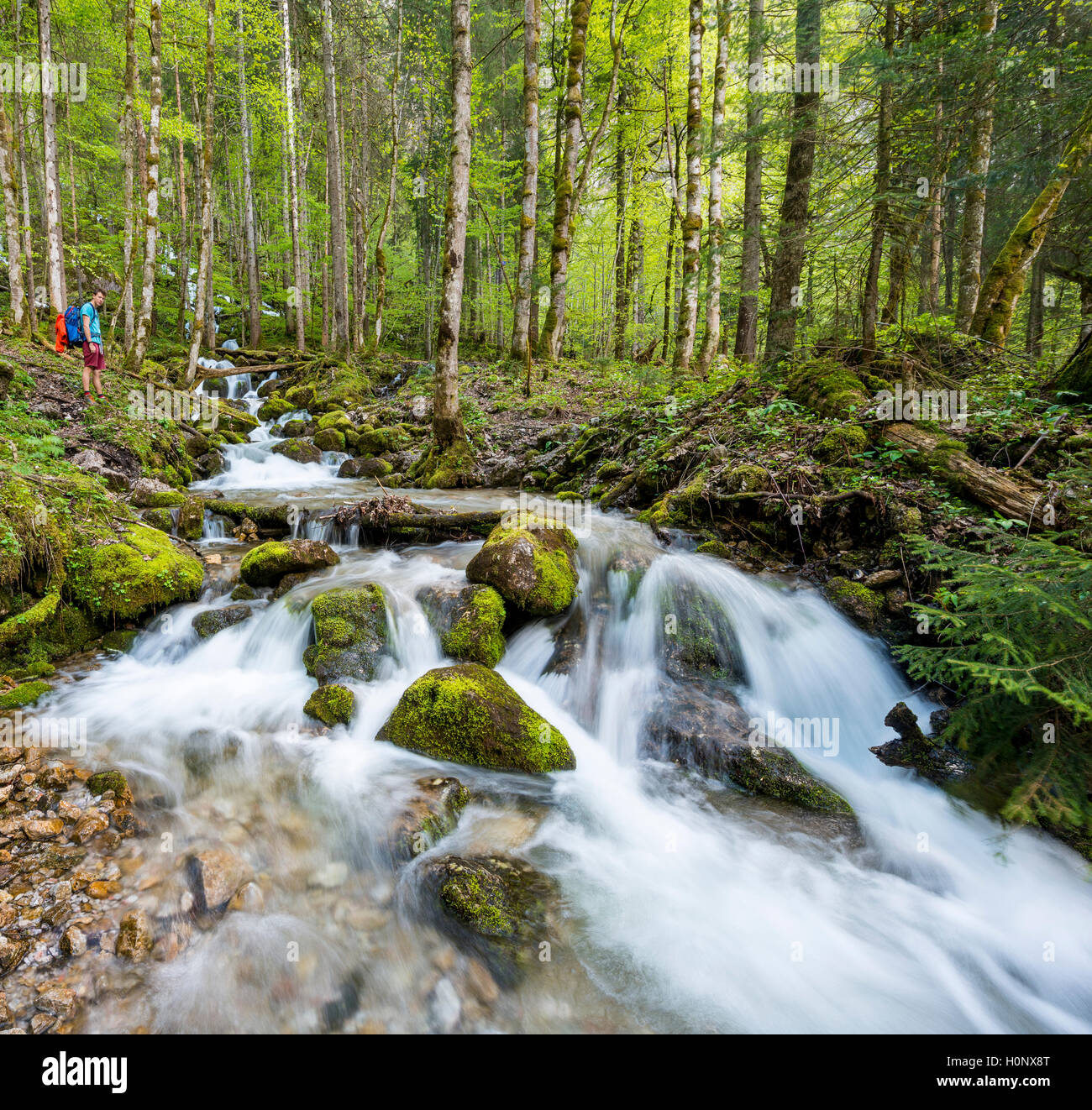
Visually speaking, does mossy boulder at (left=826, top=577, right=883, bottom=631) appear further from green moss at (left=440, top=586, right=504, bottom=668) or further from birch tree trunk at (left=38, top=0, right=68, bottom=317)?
birch tree trunk at (left=38, top=0, right=68, bottom=317)

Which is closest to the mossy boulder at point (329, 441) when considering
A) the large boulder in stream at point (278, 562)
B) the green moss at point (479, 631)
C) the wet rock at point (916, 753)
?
the large boulder in stream at point (278, 562)

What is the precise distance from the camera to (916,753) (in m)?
4.43

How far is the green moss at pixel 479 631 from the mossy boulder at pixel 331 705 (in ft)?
3.58

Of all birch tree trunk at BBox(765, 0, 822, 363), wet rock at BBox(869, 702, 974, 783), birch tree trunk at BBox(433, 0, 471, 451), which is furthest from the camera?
birch tree trunk at BBox(433, 0, 471, 451)

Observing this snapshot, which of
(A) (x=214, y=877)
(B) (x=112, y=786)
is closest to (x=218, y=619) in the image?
(B) (x=112, y=786)

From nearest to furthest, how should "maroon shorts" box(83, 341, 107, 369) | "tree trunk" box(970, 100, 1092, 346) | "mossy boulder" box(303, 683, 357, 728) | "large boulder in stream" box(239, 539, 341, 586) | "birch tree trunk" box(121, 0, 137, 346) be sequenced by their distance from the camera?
"mossy boulder" box(303, 683, 357, 728) < "large boulder in stream" box(239, 539, 341, 586) < "tree trunk" box(970, 100, 1092, 346) < "maroon shorts" box(83, 341, 107, 369) < "birch tree trunk" box(121, 0, 137, 346)

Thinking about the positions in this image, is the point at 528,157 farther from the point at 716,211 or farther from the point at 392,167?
the point at 392,167

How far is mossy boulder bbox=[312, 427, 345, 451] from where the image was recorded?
1347 centimetres

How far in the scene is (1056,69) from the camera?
7.19 metres

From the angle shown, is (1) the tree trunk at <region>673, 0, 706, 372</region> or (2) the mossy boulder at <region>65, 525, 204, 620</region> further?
(1) the tree trunk at <region>673, 0, 706, 372</region>

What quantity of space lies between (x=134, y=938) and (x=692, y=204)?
14.2 meters

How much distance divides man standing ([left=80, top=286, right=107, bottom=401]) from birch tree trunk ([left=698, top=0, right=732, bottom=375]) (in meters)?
11.6

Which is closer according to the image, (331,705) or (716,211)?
(331,705)

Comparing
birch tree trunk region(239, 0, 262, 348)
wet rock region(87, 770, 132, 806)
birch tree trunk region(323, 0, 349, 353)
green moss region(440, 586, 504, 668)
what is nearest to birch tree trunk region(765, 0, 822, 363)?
green moss region(440, 586, 504, 668)
